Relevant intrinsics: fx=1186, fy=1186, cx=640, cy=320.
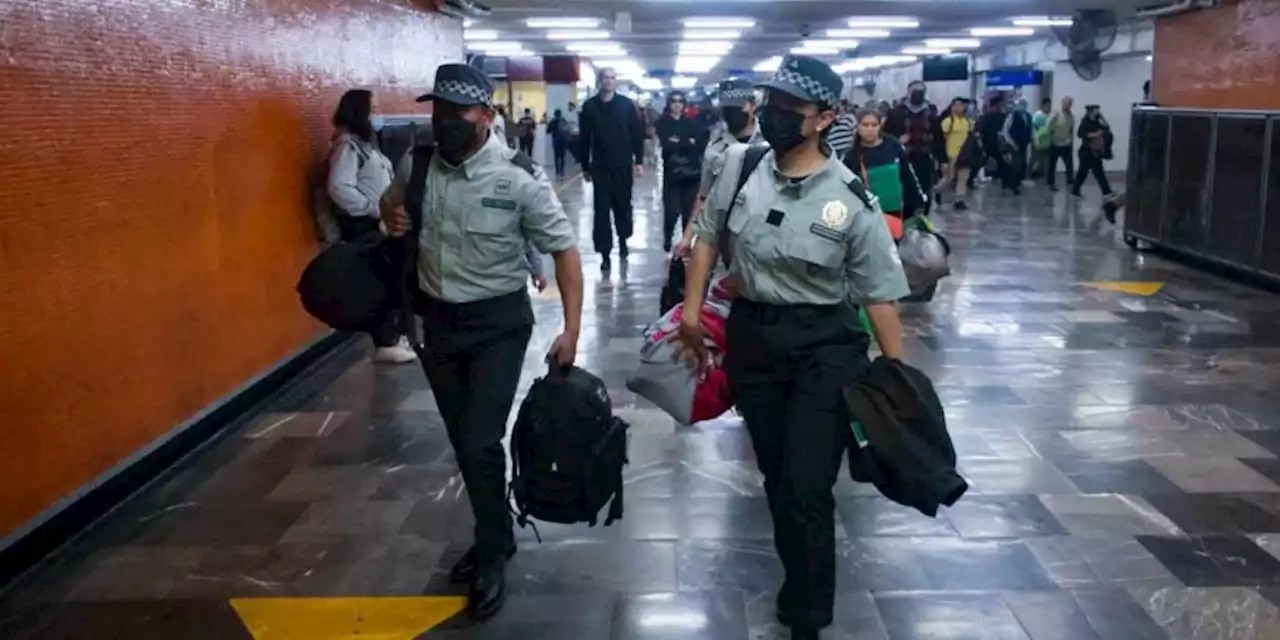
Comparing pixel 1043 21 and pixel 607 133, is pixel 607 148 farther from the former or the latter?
pixel 1043 21

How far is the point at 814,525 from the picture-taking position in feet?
11.3

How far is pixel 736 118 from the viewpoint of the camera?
7191 mm

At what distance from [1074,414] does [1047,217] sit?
1124 cm

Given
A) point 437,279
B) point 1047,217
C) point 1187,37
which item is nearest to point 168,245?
point 437,279

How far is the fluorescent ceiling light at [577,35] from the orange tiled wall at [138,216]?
1512cm

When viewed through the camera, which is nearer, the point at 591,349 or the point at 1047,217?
the point at 591,349

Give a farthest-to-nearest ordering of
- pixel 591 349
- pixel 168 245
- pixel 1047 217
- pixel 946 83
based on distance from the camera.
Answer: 1. pixel 946 83
2. pixel 1047 217
3. pixel 591 349
4. pixel 168 245

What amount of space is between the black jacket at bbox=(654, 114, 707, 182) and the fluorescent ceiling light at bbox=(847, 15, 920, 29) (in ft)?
30.2

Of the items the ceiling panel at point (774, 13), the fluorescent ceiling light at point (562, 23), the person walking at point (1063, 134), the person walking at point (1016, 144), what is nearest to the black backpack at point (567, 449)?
the ceiling panel at point (774, 13)

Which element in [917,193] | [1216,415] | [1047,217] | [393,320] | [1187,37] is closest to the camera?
[393,320]

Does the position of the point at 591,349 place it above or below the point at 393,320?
below

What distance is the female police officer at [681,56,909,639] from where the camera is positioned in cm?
338

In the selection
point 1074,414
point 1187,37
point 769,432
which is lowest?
point 1074,414

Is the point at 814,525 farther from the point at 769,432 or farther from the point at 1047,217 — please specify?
the point at 1047,217
